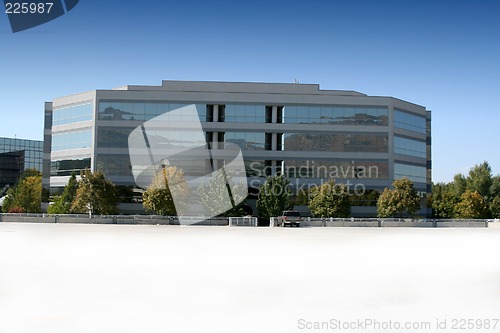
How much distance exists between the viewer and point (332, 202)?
73.6m

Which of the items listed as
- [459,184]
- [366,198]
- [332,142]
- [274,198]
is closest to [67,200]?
[274,198]

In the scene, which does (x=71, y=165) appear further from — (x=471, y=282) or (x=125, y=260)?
(x=471, y=282)

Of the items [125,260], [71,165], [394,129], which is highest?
[394,129]

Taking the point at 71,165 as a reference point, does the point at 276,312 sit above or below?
below

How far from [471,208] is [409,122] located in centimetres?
1502

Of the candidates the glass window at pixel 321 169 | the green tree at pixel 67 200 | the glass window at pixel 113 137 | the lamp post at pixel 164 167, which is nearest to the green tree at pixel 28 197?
the green tree at pixel 67 200

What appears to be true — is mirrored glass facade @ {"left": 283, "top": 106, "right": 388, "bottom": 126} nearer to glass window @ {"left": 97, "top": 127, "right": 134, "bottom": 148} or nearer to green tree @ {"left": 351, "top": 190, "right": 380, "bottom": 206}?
green tree @ {"left": 351, "top": 190, "right": 380, "bottom": 206}

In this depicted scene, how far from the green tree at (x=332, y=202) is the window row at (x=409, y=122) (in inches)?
637

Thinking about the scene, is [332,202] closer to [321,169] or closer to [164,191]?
[321,169]

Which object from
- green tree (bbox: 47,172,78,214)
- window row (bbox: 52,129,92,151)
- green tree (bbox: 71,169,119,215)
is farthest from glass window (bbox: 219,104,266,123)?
green tree (bbox: 47,172,78,214)

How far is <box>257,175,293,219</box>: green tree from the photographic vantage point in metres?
73.7

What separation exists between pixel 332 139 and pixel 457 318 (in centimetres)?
7275

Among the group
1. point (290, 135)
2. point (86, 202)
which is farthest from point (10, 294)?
point (290, 135)

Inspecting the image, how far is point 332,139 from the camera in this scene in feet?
268
